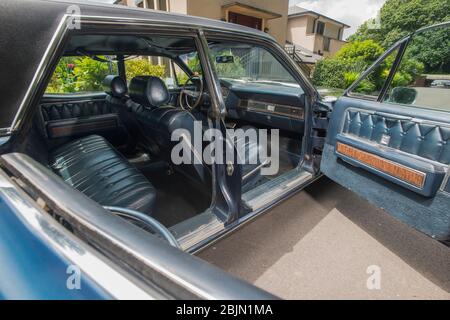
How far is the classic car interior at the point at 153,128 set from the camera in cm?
168

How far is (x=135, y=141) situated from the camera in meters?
3.02

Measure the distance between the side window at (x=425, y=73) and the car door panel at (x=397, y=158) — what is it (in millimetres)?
188

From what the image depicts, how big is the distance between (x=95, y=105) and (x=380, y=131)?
2964mm

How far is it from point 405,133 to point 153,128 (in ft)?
5.70

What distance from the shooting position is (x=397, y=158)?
153cm

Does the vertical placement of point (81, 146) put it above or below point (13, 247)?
below

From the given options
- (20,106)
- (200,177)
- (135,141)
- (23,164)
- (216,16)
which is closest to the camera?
(23,164)

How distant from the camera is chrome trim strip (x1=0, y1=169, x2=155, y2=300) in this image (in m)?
0.53

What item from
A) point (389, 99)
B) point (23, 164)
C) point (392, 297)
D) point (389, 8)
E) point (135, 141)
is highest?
point (389, 8)

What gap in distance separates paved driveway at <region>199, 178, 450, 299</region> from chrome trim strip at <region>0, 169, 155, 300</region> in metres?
1.38

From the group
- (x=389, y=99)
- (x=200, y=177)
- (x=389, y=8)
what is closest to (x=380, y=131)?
(x=389, y=99)

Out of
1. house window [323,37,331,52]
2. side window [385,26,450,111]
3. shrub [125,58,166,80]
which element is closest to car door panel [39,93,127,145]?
side window [385,26,450,111]

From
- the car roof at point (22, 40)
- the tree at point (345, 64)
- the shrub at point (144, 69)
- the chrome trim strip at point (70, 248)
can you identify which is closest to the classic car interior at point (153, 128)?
the car roof at point (22, 40)
